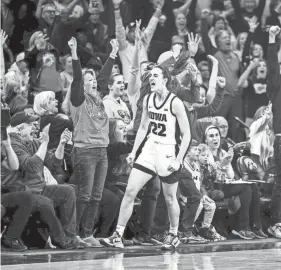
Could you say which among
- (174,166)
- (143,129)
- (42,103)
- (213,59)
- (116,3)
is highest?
(116,3)

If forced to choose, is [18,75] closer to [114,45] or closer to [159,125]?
[114,45]

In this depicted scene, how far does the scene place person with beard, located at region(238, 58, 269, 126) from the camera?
1218cm

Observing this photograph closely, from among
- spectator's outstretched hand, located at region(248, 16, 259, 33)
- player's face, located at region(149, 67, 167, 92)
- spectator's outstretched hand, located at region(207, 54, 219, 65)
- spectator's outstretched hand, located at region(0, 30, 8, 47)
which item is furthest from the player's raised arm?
spectator's outstretched hand, located at region(248, 16, 259, 33)

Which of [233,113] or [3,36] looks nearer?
[3,36]

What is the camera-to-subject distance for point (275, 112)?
11523 millimetres

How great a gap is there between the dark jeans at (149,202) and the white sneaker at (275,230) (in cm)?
187

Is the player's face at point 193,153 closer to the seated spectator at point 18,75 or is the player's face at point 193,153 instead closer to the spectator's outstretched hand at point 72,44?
the spectator's outstretched hand at point 72,44

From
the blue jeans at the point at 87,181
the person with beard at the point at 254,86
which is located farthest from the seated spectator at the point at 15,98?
the person with beard at the point at 254,86

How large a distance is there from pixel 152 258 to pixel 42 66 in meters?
2.33

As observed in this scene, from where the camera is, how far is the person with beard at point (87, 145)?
9.30 m

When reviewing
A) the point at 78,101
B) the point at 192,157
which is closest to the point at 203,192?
the point at 192,157

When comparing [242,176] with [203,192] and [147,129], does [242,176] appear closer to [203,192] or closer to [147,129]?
[203,192]

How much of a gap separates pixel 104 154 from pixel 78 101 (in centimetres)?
57

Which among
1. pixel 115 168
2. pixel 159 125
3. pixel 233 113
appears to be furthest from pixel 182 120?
pixel 233 113
